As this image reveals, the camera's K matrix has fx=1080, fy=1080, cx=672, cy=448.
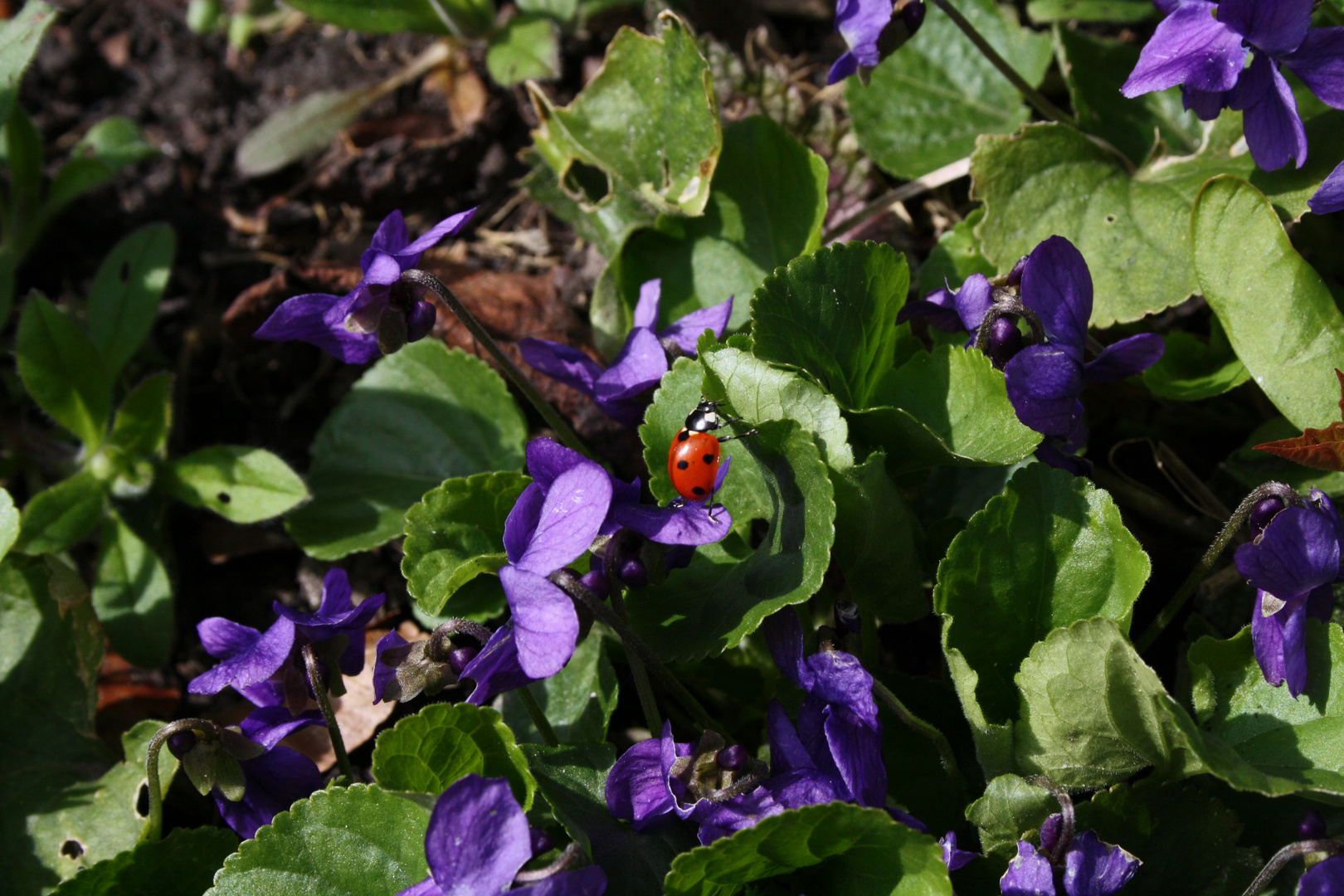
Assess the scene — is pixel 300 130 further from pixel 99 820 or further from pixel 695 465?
pixel 695 465

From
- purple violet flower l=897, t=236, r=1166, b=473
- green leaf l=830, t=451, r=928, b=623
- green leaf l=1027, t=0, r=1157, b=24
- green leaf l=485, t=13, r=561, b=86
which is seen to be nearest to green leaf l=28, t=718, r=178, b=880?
green leaf l=830, t=451, r=928, b=623

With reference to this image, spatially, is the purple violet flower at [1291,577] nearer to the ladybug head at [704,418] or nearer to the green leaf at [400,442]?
the ladybug head at [704,418]

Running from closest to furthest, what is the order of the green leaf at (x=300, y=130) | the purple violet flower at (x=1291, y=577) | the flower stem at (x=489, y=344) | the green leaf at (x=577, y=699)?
the purple violet flower at (x=1291, y=577), the flower stem at (x=489, y=344), the green leaf at (x=577, y=699), the green leaf at (x=300, y=130)

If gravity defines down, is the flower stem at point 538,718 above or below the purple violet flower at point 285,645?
below

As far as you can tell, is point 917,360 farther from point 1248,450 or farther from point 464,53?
point 464,53

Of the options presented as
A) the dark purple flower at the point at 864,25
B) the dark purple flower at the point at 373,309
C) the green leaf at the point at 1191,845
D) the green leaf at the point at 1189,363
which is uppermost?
the dark purple flower at the point at 864,25

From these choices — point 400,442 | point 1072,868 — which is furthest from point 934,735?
point 400,442

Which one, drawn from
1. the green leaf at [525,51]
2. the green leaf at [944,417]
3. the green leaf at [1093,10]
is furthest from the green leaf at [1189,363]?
the green leaf at [525,51]
